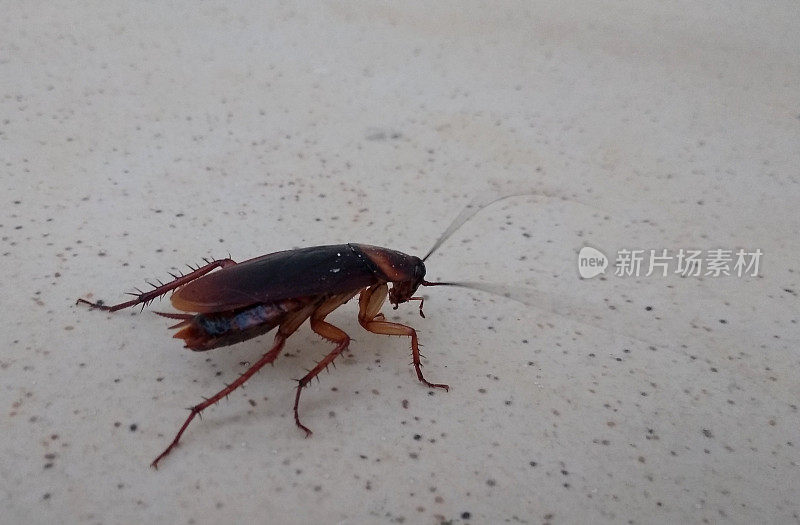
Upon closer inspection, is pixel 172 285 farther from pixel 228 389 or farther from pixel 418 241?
pixel 418 241

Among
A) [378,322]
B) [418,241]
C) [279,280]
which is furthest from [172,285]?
[418,241]

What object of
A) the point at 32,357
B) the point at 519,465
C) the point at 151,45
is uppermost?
the point at 151,45

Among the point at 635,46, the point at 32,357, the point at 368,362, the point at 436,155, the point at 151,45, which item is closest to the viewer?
the point at 32,357

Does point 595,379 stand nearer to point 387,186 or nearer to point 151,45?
point 387,186

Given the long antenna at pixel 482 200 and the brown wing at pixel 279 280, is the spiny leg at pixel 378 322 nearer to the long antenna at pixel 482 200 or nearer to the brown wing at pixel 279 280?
the brown wing at pixel 279 280

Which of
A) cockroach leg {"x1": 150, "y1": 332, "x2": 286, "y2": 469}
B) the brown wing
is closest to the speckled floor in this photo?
cockroach leg {"x1": 150, "y1": 332, "x2": 286, "y2": 469}

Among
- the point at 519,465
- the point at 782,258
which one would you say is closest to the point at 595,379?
the point at 519,465

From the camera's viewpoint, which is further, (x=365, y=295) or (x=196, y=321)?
(x=365, y=295)

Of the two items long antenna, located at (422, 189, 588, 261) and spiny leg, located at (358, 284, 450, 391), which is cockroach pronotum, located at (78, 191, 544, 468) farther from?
long antenna, located at (422, 189, 588, 261)
